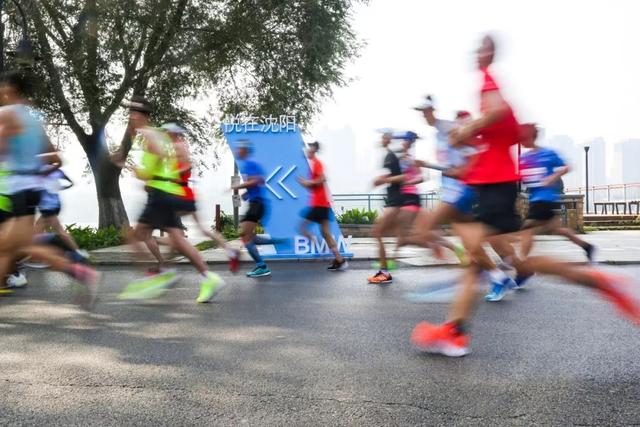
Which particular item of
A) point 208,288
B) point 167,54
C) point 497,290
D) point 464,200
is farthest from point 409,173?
point 167,54

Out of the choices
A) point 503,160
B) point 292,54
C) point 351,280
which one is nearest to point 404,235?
point 351,280

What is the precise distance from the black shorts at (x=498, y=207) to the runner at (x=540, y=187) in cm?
292

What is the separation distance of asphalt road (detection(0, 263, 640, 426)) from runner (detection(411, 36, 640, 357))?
0.39 metres

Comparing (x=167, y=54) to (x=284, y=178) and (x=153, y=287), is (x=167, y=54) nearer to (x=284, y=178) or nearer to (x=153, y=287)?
(x=284, y=178)

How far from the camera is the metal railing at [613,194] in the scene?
34219 millimetres

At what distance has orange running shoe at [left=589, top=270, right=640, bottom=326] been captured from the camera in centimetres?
370

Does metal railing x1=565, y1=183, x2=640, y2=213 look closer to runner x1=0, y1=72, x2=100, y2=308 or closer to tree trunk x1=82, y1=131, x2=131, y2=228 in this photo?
tree trunk x1=82, y1=131, x2=131, y2=228

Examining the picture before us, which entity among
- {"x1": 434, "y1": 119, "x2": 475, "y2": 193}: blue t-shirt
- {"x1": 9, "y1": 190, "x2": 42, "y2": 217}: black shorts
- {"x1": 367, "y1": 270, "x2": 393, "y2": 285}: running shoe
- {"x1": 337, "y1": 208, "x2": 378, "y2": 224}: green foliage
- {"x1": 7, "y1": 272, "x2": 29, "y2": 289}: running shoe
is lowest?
{"x1": 337, "y1": 208, "x2": 378, "y2": 224}: green foliage

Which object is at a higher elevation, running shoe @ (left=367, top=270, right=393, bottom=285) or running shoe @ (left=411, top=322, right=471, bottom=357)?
running shoe @ (left=411, top=322, right=471, bottom=357)

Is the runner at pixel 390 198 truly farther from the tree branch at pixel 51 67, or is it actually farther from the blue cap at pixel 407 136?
the tree branch at pixel 51 67

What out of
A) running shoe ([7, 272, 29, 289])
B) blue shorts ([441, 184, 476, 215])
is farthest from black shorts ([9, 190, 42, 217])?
blue shorts ([441, 184, 476, 215])

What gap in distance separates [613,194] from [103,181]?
2915 centimetres

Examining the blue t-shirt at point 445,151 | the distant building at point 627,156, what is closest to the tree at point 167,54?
the blue t-shirt at point 445,151

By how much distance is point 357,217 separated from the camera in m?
22.7
